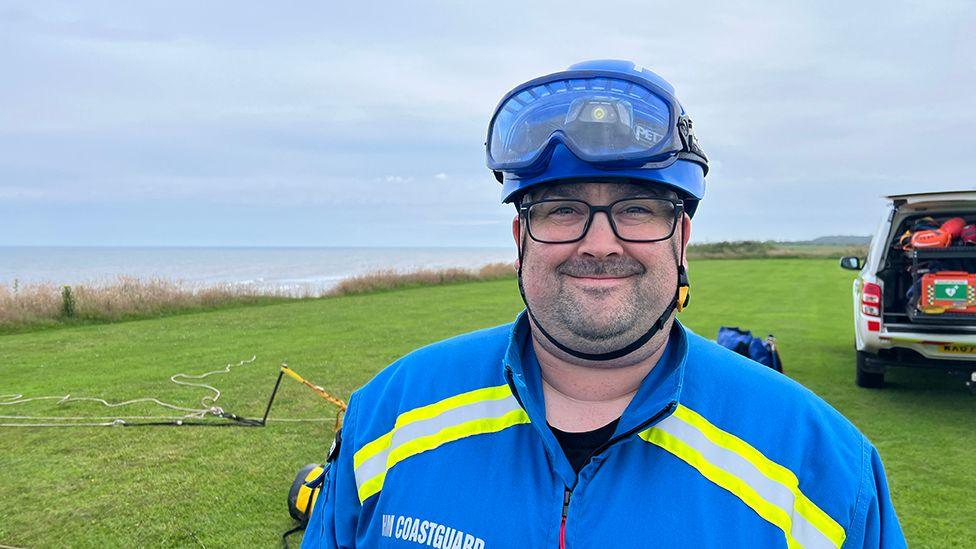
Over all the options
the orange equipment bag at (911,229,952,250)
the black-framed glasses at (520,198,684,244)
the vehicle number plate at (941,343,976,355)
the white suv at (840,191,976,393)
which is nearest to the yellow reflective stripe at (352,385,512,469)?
the black-framed glasses at (520,198,684,244)

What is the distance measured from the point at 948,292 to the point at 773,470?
5878 millimetres

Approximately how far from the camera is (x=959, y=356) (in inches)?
231

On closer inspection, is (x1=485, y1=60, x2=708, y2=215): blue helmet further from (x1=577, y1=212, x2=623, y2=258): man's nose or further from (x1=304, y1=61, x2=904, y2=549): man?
(x1=577, y1=212, x2=623, y2=258): man's nose

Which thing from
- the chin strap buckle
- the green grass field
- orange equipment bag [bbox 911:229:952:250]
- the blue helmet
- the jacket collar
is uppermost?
the blue helmet

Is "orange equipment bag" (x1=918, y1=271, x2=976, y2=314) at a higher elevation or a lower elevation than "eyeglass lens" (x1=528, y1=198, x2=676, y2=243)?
lower

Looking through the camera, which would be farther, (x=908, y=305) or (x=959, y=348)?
(x=908, y=305)

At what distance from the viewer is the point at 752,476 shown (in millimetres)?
1399

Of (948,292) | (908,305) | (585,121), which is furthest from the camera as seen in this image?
(908,305)

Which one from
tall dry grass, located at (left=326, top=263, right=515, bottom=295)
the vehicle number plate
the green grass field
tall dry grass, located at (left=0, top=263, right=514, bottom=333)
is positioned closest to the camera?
the green grass field

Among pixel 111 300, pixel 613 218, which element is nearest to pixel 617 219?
pixel 613 218

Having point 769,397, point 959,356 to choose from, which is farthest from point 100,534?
point 959,356

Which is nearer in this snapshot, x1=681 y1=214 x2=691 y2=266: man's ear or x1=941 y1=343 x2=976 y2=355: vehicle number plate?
x1=681 y1=214 x2=691 y2=266: man's ear

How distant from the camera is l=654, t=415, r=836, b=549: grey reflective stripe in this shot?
1.36 meters

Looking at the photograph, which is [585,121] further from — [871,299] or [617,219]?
[871,299]
